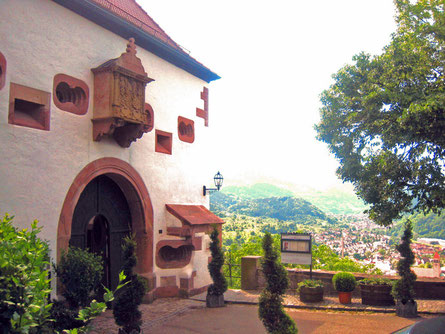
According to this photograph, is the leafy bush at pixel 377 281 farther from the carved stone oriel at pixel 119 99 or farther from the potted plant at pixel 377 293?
the carved stone oriel at pixel 119 99

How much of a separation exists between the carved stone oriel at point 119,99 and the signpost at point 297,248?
5.95 metres

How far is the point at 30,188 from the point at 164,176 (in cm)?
478

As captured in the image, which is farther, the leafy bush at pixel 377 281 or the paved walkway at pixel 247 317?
the leafy bush at pixel 377 281

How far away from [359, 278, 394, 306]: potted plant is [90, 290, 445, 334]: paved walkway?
0.31m

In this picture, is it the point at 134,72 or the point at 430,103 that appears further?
the point at 134,72

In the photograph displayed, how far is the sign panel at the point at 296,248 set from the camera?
40.1ft

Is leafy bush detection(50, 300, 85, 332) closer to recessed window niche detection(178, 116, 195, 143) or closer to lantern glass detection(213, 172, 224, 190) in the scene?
recessed window niche detection(178, 116, 195, 143)

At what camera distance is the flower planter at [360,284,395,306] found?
10.8 metres

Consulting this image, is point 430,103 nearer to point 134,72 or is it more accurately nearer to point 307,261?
point 307,261

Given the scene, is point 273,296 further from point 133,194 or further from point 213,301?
point 133,194

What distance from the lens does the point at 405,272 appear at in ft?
32.7

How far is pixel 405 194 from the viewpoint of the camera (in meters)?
10.8

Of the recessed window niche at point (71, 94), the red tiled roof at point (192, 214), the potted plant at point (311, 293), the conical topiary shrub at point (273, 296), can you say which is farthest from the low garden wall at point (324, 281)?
the recessed window niche at point (71, 94)

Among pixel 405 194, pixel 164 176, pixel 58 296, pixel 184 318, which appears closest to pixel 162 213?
pixel 164 176
